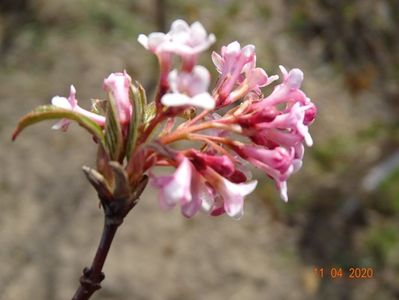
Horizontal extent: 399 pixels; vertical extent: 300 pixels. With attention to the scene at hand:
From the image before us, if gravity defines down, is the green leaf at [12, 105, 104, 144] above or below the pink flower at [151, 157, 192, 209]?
above

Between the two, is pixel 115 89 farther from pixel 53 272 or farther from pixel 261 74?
pixel 53 272

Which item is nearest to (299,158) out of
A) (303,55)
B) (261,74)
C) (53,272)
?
(261,74)

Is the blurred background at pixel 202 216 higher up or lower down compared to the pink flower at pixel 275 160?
lower down

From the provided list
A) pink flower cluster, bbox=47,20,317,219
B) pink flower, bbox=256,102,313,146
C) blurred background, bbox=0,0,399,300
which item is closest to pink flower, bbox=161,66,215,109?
pink flower cluster, bbox=47,20,317,219

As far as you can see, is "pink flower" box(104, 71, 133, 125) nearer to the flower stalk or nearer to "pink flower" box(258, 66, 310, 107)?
the flower stalk

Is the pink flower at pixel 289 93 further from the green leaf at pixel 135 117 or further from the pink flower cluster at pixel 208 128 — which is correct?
the green leaf at pixel 135 117

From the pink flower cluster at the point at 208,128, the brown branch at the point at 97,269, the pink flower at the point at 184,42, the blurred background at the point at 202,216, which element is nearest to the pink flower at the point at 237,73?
the pink flower cluster at the point at 208,128

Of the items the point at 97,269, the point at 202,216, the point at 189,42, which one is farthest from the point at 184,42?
the point at 202,216
